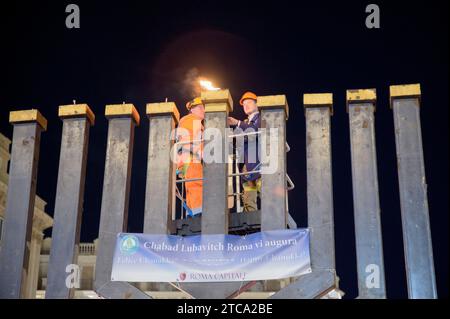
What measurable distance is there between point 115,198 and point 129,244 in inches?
22.9

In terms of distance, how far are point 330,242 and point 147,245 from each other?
2061 mm

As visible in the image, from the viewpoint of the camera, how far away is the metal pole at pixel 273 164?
856cm

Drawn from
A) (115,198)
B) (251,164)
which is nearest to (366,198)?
(251,164)

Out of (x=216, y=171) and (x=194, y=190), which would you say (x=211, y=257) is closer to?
(x=216, y=171)

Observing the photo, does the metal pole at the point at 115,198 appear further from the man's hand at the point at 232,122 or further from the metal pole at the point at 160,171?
the man's hand at the point at 232,122

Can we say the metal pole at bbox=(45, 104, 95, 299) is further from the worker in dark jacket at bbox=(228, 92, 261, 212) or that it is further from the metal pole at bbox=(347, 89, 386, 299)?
the metal pole at bbox=(347, 89, 386, 299)

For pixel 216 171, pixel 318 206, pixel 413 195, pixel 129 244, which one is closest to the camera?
pixel 413 195

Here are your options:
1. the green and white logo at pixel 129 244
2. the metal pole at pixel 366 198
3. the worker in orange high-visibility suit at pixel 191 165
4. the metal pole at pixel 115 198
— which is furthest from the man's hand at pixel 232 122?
the green and white logo at pixel 129 244

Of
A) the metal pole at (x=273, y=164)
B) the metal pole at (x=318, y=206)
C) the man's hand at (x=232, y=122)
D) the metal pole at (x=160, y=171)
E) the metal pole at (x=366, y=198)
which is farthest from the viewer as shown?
the man's hand at (x=232, y=122)

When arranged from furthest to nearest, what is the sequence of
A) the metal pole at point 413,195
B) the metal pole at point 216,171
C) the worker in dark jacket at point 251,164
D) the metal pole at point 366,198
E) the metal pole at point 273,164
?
1. the worker in dark jacket at point 251,164
2. the metal pole at point 216,171
3. the metal pole at point 273,164
4. the metal pole at point 366,198
5. the metal pole at point 413,195

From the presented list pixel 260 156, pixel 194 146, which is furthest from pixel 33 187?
pixel 260 156

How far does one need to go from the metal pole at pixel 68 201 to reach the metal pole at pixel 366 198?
10.4 feet

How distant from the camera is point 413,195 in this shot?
27.3 ft

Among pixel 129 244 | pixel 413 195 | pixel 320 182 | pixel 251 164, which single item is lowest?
pixel 129 244
